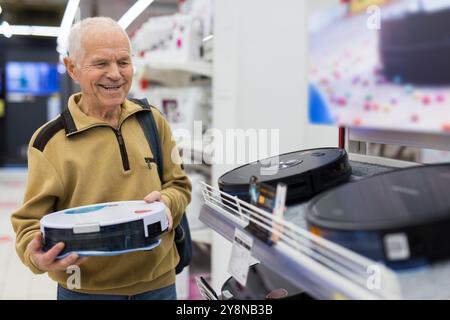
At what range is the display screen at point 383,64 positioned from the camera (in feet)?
2.45

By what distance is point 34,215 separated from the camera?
53.4 inches

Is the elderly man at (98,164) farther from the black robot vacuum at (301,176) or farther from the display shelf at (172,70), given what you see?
the display shelf at (172,70)

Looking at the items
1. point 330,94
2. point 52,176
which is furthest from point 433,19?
point 52,176

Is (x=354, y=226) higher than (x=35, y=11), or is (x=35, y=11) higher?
(x=35, y=11)

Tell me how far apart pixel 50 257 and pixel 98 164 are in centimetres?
38

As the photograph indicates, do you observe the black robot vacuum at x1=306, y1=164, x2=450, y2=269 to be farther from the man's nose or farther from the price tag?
the man's nose

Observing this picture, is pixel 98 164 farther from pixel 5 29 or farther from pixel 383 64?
pixel 5 29

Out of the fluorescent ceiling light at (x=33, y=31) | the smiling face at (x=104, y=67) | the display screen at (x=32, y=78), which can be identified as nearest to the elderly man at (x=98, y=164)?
the smiling face at (x=104, y=67)

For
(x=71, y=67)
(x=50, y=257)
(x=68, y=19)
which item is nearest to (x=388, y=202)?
(x=50, y=257)

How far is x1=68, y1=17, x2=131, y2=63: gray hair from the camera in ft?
4.45

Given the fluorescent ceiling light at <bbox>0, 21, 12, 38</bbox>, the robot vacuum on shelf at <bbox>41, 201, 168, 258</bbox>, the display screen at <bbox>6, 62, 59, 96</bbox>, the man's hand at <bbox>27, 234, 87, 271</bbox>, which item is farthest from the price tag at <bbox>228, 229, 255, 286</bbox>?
the display screen at <bbox>6, 62, 59, 96</bbox>

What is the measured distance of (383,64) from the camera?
0.86 m
